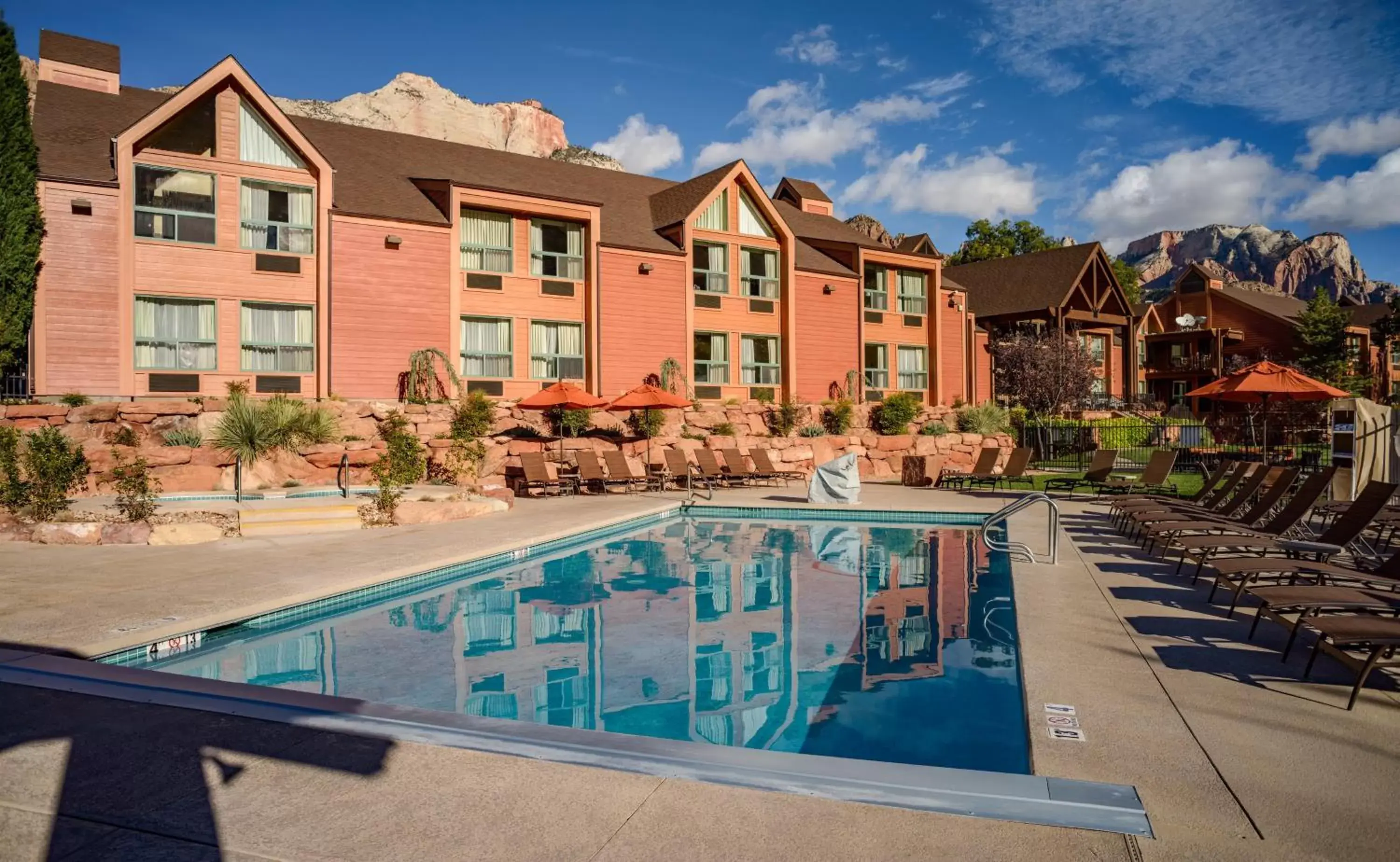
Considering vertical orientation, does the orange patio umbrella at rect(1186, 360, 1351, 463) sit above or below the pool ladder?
above

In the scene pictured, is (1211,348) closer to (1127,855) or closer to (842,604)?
(842,604)

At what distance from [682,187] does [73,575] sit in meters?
21.9

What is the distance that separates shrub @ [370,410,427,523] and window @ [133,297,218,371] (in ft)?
14.4

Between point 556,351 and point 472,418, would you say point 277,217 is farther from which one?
point 556,351

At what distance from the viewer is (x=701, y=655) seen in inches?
307

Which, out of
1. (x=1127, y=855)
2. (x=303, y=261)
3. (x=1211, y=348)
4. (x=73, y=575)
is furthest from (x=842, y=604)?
(x=1211, y=348)

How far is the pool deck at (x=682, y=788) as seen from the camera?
3.27 meters

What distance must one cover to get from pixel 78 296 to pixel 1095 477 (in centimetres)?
2180

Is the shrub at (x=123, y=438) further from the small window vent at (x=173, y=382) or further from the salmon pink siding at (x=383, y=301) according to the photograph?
the salmon pink siding at (x=383, y=301)

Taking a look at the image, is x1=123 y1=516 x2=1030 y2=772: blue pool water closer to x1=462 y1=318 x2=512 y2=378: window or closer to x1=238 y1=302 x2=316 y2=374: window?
x1=238 y1=302 x2=316 y2=374: window

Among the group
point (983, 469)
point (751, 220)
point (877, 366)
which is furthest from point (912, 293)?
point (983, 469)

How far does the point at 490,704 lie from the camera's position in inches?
255

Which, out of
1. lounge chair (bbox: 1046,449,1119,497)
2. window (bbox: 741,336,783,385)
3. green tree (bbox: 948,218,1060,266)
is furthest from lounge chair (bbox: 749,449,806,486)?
green tree (bbox: 948,218,1060,266)

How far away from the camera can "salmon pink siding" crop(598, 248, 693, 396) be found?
2417 cm
